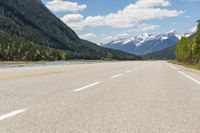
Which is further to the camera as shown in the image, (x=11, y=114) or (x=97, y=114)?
(x=97, y=114)

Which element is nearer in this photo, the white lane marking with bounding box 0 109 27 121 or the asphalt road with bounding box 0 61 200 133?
the asphalt road with bounding box 0 61 200 133

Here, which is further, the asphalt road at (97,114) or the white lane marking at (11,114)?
the white lane marking at (11,114)

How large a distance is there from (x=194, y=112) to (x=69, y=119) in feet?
8.57

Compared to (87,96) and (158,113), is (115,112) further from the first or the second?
(87,96)

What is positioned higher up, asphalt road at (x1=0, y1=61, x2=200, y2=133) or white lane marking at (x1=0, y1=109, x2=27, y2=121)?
white lane marking at (x1=0, y1=109, x2=27, y2=121)

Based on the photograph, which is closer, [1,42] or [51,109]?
[51,109]

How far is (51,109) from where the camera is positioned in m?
7.62

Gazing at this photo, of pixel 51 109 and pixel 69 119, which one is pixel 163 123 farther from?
pixel 51 109

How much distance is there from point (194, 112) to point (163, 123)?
1.49 meters

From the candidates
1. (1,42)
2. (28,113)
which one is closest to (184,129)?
(28,113)

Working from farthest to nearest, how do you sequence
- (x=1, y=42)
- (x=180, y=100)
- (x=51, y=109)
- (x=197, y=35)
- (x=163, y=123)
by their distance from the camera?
(x=1, y=42), (x=197, y=35), (x=180, y=100), (x=51, y=109), (x=163, y=123)

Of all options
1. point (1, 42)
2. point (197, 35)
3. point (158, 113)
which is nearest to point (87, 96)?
point (158, 113)

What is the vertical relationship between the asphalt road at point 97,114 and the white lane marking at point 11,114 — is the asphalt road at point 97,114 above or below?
below

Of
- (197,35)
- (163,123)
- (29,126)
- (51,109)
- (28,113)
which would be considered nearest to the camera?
(29,126)
